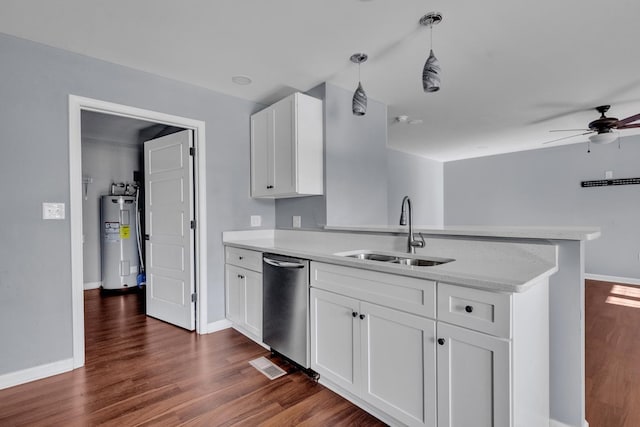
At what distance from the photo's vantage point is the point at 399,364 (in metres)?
1.56

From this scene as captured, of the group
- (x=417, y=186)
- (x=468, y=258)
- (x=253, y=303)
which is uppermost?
(x=417, y=186)

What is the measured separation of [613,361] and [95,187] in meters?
6.52

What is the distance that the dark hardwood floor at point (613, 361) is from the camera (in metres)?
1.79

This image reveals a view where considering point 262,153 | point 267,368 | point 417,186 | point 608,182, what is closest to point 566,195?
point 608,182

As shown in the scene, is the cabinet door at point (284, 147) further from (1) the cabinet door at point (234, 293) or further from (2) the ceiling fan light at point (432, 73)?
(2) the ceiling fan light at point (432, 73)

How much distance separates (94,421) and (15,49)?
2.48m

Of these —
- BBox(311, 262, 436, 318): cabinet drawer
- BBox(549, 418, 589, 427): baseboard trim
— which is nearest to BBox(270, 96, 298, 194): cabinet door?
BBox(311, 262, 436, 318): cabinet drawer

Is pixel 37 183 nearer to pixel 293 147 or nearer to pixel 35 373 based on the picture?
pixel 35 373

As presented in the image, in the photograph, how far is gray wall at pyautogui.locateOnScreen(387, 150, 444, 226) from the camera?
625cm

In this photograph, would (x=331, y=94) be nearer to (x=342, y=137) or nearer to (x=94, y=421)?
(x=342, y=137)

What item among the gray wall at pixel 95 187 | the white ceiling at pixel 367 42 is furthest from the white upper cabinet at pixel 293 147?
the gray wall at pixel 95 187

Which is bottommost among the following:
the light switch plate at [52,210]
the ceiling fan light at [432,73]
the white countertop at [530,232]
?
→ the white countertop at [530,232]

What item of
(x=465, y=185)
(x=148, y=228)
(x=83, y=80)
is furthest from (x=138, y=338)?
(x=465, y=185)

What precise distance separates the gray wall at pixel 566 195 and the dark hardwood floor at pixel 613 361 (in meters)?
1.51
